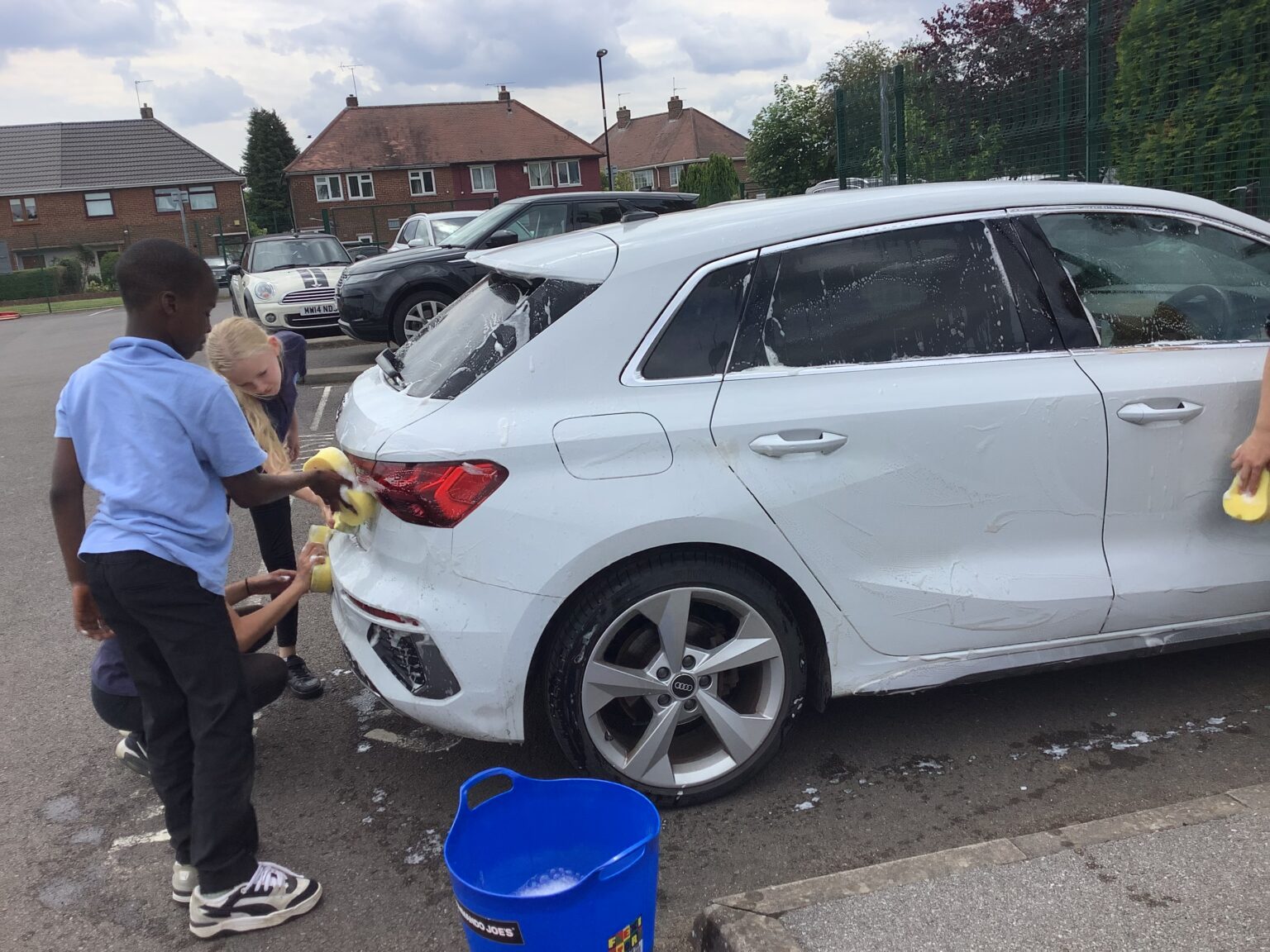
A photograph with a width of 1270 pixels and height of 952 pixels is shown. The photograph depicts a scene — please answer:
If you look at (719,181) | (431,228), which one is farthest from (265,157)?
(431,228)

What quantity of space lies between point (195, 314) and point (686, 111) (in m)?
69.7

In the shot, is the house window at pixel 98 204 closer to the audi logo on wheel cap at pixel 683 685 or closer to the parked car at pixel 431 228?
the parked car at pixel 431 228

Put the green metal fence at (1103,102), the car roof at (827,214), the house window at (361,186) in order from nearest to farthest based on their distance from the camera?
the car roof at (827,214), the green metal fence at (1103,102), the house window at (361,186)

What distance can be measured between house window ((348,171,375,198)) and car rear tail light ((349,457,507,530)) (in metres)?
57.8

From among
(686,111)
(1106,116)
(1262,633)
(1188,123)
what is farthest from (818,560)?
(686,111)

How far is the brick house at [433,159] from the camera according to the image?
183ft

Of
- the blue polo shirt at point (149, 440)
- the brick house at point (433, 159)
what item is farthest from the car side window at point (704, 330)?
the brick house at point (433, 159)

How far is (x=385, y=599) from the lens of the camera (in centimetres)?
289

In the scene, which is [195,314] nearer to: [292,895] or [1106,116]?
[292,895]

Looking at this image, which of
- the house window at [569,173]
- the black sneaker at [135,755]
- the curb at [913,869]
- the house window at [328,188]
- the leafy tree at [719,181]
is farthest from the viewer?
the house window at [569,173]

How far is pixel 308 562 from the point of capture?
334cm

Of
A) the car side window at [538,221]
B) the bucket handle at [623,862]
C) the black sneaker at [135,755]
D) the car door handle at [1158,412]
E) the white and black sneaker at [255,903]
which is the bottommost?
the white and black sneaker at [255,903]

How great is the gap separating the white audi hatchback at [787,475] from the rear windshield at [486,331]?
0.05ft

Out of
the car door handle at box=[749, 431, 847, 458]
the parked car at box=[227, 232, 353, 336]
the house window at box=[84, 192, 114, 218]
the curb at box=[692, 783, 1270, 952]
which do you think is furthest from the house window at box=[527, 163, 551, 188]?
the curb at box=[692, 783, 1270, 952]
